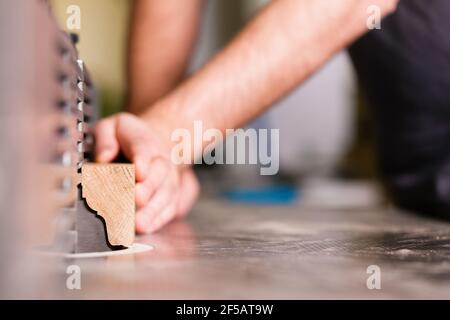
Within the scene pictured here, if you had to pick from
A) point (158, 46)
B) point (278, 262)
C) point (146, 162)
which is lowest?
point (278, 262)

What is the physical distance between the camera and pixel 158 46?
4.66 feet

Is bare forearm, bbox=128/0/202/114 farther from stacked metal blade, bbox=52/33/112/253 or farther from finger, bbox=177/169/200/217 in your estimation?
stacked metal blade, bbox=52/33/112/253

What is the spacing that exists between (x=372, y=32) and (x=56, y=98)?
2.34ft

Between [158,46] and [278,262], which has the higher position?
[158,46]

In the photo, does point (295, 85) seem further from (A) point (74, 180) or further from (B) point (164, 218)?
(A) point (74, 180)

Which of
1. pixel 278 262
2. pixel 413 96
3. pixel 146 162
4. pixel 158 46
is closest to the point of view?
pixel 278 262

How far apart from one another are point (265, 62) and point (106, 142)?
25 cm

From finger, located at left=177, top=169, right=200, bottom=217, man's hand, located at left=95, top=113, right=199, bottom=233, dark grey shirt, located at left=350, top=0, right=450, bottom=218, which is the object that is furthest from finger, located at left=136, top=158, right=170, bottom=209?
dark grey shirt, located at left=350, top=0, right=450, bottom=218

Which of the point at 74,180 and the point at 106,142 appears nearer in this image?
the point at 74,180

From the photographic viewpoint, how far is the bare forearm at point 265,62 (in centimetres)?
92

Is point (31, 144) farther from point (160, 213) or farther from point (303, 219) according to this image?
point (303, 219)

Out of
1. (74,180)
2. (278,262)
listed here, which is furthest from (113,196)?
(278,262)

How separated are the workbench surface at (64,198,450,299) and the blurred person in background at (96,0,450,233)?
0.11 meters

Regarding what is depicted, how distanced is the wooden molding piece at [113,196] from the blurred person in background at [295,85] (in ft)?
0.34
